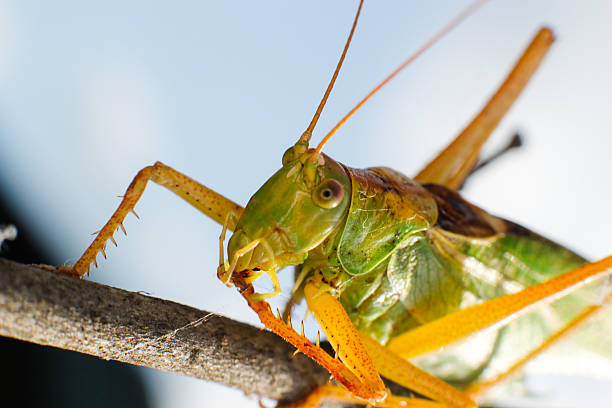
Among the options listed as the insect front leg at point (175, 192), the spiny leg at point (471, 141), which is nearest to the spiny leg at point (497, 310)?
the insect front leg at point (175, 192)

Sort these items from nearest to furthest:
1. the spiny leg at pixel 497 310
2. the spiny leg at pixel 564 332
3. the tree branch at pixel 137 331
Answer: the tree branch at pixel 137 331
the spiny leg at pixel 497 310
the spiny leg at pixel 564 332

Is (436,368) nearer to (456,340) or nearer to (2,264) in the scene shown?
(456,340)

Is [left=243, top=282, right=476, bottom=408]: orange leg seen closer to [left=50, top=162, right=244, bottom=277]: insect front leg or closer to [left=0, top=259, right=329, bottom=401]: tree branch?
[left=0, top=259, right=329, bottom=401]: tree branch

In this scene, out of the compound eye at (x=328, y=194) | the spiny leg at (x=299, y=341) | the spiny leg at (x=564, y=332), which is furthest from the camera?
the spiny leg at (x=564, y=332)

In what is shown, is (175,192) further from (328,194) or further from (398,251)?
(398,251)

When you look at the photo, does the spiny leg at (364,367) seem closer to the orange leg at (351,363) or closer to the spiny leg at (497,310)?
the orange leg at (351,363)

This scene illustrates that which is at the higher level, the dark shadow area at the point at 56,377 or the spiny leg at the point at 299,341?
the spiny leg at the point at 299,341
